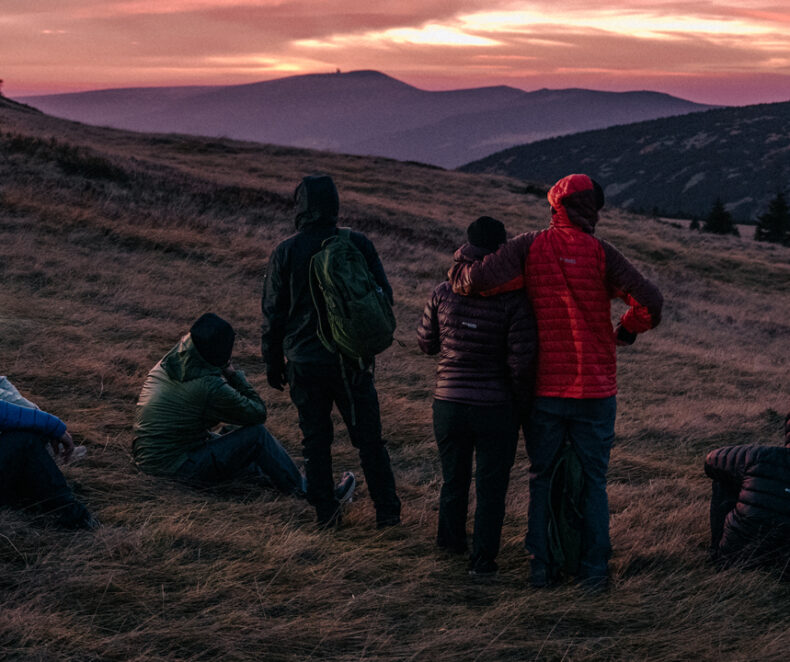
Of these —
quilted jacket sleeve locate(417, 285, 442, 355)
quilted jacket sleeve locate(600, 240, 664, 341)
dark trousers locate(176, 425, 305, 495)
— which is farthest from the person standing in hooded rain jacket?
quilted jacket sleeve locate(600, 240, 664, 341)

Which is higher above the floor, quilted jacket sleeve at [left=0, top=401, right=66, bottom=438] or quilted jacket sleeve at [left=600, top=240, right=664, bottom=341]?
quilted jacket sleeve at [left=600, top=240, right=664, bottom=341]

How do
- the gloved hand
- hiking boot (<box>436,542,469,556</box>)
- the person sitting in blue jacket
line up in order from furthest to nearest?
the gloved hand
hiking boot (<box>436,542,469,556</box>)
the person sitting in blue jacket

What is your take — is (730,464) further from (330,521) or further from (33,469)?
(33,469)

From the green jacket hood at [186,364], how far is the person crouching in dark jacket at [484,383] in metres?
1.73

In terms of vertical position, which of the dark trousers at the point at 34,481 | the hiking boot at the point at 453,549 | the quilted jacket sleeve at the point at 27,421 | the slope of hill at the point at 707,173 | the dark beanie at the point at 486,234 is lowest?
the hiking boot at the point at 453,549

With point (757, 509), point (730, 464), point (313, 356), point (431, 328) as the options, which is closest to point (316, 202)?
point (313, 356)

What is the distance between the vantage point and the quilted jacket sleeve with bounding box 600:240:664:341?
378 cm

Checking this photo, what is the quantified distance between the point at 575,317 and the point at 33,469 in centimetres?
302

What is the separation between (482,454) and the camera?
3.96 metres

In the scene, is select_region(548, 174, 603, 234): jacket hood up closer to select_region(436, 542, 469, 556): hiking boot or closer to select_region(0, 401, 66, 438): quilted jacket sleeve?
select_region(436, 542, 469, 556): hiking boot

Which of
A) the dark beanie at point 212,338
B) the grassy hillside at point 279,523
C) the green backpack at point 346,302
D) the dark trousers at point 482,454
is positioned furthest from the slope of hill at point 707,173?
the dark trousers at point 482,454

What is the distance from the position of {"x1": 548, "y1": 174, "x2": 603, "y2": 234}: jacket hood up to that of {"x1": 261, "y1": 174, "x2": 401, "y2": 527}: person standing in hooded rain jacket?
109 centimetres

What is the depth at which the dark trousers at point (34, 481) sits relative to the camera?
3.83 m

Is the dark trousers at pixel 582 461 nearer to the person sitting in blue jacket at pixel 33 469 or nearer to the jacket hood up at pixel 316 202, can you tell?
the jacket hood up at pixel 316 202
